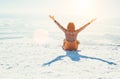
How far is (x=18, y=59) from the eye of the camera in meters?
14.5

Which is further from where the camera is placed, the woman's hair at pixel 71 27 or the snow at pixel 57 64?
the woman's hair at pixel 71 27

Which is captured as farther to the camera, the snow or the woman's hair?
the woman's hair

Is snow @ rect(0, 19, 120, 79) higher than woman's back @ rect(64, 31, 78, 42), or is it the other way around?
woman's back @ rect(64, 31, 78, 42)

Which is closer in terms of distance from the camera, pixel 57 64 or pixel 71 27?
pixel 57 64

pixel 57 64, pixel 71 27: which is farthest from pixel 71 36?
pixel 57 64

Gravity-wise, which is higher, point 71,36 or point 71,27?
point 71,27

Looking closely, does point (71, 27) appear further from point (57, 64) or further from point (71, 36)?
point (57, 64)

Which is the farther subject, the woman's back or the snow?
the woman's back

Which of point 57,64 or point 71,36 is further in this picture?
point 71,36

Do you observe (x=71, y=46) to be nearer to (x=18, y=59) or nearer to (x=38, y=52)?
(x=38, y=52)

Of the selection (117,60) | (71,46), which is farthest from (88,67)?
(71,46)

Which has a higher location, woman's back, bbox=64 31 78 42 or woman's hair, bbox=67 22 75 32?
woman's hair, bbox=67 22 75 32

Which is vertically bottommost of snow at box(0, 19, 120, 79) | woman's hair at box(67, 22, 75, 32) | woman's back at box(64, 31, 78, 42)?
snow at box(0, 19, 120, 79)

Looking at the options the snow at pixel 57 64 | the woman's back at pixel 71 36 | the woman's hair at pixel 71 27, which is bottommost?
the snow at pixel 57 64
